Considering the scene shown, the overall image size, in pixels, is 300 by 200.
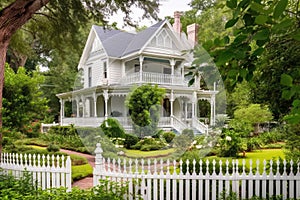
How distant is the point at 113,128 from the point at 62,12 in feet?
12.7

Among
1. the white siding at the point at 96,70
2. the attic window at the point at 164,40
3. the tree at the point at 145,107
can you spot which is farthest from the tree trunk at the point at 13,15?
the tree at the point at 145,107

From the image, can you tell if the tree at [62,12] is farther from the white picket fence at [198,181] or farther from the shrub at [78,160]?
the shrub at [78,160]

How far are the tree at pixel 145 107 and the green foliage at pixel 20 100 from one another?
514 cm

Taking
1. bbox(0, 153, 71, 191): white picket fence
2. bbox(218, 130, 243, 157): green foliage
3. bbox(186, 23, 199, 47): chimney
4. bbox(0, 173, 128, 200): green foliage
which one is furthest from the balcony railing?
bbox(218, 130, 243, 157): green foliage

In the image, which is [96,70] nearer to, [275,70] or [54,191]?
[54,191]

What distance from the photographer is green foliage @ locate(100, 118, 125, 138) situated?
4.58m

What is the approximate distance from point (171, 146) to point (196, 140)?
1.42 ft

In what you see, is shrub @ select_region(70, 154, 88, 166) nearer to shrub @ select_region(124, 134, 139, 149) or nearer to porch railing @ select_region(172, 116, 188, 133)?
shrub @ select_region(124, 134, 139, 149)

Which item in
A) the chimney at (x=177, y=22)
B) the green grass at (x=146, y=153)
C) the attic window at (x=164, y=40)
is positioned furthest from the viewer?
the chimney at (x=177, y=22)

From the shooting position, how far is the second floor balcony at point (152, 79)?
176 inches

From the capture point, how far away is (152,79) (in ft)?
15.0

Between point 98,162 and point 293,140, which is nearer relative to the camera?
point 98,162

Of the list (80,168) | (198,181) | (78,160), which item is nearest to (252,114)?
(78,160)

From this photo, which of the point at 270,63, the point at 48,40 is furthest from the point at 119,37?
the point at 48,40
